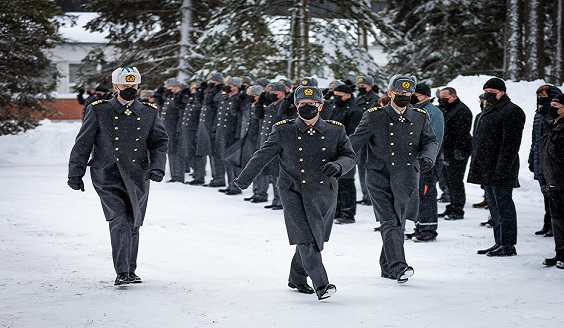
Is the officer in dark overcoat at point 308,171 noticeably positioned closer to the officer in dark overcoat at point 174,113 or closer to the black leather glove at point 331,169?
the black leather glove at point 331,169

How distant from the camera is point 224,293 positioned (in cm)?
868

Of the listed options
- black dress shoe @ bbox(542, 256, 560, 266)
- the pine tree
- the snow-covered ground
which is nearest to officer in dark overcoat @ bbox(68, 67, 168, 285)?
the snow-covered ground

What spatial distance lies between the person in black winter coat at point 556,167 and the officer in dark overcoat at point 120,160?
163 inches

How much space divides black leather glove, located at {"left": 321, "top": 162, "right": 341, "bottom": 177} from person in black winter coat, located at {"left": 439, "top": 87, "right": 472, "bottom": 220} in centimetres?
650

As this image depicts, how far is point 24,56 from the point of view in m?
28.0

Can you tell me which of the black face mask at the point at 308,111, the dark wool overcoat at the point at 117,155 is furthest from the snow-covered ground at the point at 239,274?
the black face mask at the point at 308,111

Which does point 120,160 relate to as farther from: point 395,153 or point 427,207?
point 427,207

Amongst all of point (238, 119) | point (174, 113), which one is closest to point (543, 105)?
point (238, 119)

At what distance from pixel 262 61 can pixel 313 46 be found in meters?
1.86

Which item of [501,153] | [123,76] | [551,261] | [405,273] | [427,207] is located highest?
[123,76]

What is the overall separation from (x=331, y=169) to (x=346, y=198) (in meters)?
6.34

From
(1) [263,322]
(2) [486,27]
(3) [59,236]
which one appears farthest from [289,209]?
(2) [486,27]

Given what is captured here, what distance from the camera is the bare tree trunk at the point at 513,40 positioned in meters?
26.2

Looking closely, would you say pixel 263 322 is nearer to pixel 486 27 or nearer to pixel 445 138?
pixel 445 138
